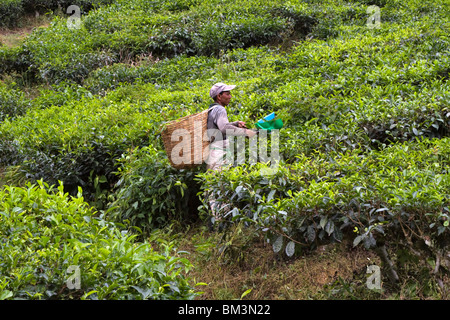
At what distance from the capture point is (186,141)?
5.45 metres

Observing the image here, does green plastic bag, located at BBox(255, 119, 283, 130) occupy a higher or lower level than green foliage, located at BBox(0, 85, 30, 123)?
higher

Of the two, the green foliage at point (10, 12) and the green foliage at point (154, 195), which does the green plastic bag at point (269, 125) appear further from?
the green foliage at point (10, 12)

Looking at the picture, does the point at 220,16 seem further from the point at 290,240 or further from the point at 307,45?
the point at 290,240

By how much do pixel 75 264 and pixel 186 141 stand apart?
223 centimetres

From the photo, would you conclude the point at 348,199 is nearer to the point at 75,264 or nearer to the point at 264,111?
the point at 75,264

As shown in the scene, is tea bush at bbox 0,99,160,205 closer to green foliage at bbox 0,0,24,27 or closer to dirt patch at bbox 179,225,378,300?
dirt patch at bbox 179,225,378,300

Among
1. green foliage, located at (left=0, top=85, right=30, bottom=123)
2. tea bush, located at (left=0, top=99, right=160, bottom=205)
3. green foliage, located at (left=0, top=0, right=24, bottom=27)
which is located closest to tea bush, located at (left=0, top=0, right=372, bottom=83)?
green foliage, located at (left=0, top=85, right=30, bottom=123)

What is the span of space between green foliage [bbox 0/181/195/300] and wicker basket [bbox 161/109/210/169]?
1.49 metres

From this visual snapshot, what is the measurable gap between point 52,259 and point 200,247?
1.75 meters

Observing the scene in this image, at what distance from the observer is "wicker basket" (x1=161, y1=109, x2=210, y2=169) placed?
17.8ft

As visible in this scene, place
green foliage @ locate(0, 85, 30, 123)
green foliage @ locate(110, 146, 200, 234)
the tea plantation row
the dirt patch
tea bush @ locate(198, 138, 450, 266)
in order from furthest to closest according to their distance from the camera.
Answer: green foliage @ locate(0, 85, 30, 123), green foliage @ locate(110, 146, 200, 234), the tea plantation row, the dirt patch, tea bush @ locate(198, 138, 450, 266)

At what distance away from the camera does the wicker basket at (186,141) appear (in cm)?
541

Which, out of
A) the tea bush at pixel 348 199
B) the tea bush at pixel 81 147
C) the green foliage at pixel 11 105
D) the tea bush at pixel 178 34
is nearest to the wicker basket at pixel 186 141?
the tea bush at pixel 348 199

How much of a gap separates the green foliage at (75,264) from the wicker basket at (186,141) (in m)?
1.49
